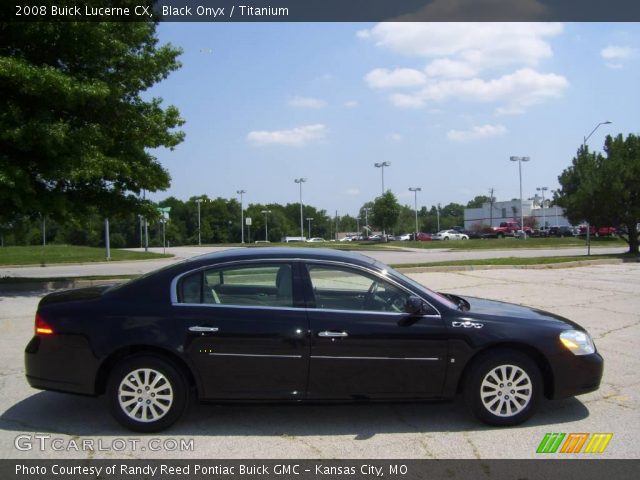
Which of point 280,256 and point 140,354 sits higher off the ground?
point 280,256

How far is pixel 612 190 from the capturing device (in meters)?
26.0

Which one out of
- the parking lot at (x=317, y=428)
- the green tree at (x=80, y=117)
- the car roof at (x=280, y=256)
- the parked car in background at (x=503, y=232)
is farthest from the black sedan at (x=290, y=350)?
the parked car in background at (x=503, y=232)

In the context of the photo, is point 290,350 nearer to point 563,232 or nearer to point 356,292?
point 356,292

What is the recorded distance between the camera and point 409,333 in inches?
184

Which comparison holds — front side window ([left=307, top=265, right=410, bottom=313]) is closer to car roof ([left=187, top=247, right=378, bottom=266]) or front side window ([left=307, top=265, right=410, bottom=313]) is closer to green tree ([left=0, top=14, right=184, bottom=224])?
car roof ([left=187, top=247, right=378, bottom=266])

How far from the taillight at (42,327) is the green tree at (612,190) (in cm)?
2639

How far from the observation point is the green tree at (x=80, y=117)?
39.9 ft

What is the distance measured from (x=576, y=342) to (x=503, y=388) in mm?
779

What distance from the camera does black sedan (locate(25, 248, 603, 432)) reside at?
461 cm

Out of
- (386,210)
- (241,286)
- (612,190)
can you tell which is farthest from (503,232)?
(241,286)

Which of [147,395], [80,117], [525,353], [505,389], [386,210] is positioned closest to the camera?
[147,395]

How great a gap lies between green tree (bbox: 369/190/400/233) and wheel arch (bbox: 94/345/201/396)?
51.1 metres

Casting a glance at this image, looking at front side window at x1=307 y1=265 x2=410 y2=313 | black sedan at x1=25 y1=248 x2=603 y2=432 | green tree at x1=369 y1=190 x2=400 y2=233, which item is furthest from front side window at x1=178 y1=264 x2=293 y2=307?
green tree at x1=369 y1=190 x2=400 y2=233
